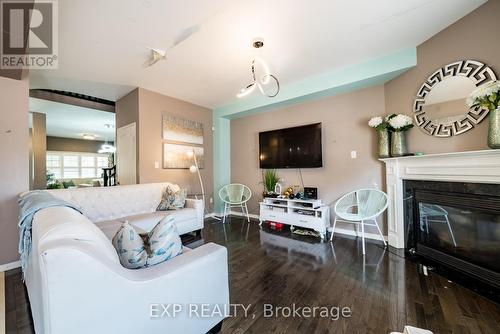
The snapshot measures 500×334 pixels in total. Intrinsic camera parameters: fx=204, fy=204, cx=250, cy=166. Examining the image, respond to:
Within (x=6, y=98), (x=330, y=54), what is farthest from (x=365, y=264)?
(x=6, y=98)

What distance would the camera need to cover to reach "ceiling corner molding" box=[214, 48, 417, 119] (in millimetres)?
2549

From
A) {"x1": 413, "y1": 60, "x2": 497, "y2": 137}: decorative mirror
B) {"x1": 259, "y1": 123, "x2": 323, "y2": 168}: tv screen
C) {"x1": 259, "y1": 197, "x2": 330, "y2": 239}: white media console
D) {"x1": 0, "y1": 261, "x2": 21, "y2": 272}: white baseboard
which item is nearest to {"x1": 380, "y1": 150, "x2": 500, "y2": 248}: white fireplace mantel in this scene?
{"x1": 413, "y1": 60, "x2": 497, "y2": 137}: decorative mirror

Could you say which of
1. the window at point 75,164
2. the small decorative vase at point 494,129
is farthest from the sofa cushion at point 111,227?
the window at point 75,164

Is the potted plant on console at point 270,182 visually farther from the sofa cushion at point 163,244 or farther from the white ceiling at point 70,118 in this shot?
the white ceiling at point 70,118

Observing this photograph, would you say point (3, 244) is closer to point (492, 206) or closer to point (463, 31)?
point (492, 206)

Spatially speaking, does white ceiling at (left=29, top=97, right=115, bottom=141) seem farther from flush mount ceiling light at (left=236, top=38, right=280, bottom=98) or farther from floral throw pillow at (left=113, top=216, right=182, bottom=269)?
floral throw pillow at (left=113, top=216, right=182, bottom=269)

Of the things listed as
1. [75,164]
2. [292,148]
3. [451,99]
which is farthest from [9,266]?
[75,164]

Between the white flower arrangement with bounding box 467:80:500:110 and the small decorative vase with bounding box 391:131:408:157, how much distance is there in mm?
842

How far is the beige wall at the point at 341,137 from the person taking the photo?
3.08 meters

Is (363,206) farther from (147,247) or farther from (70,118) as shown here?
(70,118)

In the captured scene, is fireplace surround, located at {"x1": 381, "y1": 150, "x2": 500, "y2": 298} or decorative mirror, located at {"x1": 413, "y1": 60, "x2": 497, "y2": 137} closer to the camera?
fireplace surround, located at {"x1": 381, "y1": 150, "x2": 500, "y2": 298}

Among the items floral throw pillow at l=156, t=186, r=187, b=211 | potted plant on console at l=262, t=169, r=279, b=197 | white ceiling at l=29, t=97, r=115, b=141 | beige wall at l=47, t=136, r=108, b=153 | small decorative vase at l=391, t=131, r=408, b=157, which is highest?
white ceiling at l=29, t=97, r=115, b=141

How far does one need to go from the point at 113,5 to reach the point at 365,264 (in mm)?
3503

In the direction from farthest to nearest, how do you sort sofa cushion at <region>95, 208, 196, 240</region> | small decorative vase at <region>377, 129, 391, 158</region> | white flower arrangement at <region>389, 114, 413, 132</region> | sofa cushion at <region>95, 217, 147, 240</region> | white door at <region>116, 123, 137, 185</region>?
white door at <region>116, 123, 137, 185</region>
small decorative vase at <region>377, 129, 391, 158</region>
white flower arrangement at <region>389, 114, 413, 132</region>
sofa cushion at <region>95, 208, 196, 240</region>
sofa cushion at <region>95, 217, 147, 240</region>
